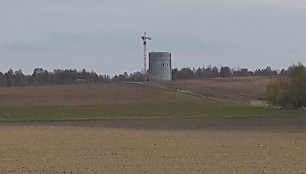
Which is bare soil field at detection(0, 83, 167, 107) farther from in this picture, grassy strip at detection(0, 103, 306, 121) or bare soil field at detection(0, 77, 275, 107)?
grassy strip at detection(0, 103, 306, 121)

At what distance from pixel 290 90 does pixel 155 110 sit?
17.1 meters

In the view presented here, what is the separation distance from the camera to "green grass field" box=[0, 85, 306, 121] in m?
66.2

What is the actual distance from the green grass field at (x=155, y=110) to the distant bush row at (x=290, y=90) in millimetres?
4846

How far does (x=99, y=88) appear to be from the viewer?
93.9 m

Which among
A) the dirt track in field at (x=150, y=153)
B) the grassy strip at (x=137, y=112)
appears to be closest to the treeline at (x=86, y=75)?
the grassy strip at (x=137, y=112)

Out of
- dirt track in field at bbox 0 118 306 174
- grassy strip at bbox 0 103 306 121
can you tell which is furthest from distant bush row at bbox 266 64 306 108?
dirt track in field at bbox 0 118 306 174

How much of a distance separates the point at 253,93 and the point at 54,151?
62.0m

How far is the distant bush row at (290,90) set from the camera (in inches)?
3223

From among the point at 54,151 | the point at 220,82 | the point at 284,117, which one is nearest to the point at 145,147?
the point at 54,151

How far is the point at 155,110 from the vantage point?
242ft

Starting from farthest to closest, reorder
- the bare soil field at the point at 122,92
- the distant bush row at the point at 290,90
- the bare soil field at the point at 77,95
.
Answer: the bare soil field at the point at 122,92
the distant bush row at the point at 290,90
the bare soil field at the point at 77,95

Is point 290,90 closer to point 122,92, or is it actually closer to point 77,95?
point 122,92

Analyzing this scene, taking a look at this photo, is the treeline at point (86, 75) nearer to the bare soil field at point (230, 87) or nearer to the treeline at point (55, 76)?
the treeline at point (55, 76)

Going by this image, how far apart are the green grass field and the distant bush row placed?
4.85 m
